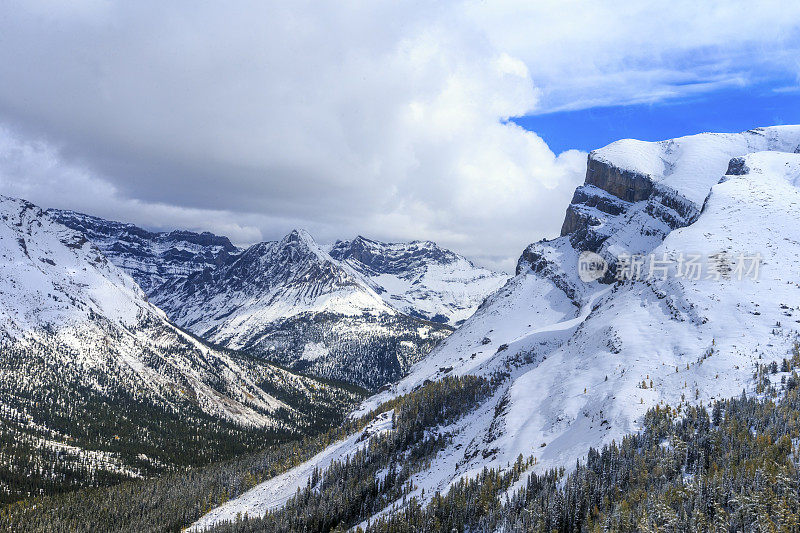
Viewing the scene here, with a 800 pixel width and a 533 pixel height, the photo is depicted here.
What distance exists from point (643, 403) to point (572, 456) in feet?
56.0

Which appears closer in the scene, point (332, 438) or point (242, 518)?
point (242, 518)

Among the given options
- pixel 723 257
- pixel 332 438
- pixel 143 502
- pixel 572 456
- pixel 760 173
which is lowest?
pixel 143 502

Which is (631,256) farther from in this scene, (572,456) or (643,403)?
(572,456)

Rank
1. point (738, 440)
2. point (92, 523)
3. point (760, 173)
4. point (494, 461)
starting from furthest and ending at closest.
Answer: point (760, 173), point (92, 523), point (494, 461), point (738, 440)

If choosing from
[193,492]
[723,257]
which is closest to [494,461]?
[723,257]

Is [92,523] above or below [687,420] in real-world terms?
below

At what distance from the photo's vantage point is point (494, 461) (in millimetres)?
86000

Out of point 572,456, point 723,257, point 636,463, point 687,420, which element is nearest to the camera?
point 636,463
